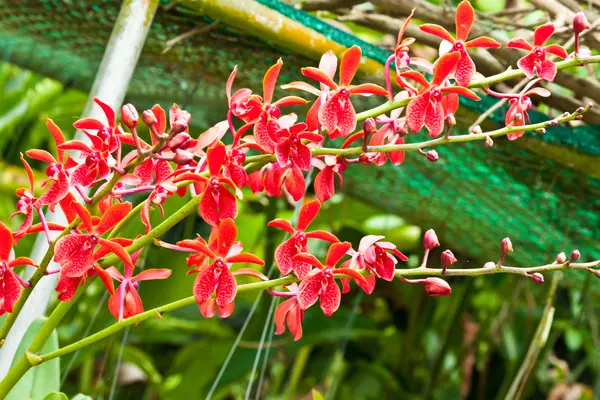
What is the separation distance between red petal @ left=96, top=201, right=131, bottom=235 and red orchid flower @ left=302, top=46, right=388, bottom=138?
0.40 ft

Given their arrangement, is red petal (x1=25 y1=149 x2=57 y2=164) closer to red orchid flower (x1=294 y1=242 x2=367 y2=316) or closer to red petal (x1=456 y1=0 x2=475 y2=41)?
red orchid flower (x1=294 y1=242 x2=367 y2=316)

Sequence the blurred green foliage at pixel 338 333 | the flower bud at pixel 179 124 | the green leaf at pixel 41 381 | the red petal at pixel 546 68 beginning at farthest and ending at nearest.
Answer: the blurred green foliage at pixel 338 333
the green leaf at pixel 41 381
the red petal at pixel 546 68
the flower bud at pixel 179 124

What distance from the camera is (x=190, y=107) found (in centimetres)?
128

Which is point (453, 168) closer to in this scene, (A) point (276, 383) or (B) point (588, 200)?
(B) point (588, 200)

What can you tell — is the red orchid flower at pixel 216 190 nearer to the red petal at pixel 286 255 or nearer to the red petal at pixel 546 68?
the red petal at pixel 286 255

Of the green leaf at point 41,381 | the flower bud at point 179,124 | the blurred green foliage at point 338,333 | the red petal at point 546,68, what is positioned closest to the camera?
the flower bud at point 179,124

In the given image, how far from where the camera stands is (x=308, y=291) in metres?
0.42

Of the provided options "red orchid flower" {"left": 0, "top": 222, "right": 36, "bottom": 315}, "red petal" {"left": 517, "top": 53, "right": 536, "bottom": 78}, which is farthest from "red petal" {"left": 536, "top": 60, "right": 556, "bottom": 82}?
"red orchid flower" {"left": 0, "top": 222, "right": 36, "bottom": 315}

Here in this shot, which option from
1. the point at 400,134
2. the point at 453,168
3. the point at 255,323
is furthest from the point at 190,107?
the point at 400,134

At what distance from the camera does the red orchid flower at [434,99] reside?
0.43 m

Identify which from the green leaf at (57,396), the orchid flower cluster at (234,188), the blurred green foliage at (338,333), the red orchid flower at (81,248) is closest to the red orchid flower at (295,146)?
the orchid flower cluster at (234,188)

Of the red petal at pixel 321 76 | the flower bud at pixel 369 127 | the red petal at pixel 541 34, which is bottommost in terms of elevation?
the flower bud at pixel 369 127

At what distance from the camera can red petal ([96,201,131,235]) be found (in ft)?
1.32

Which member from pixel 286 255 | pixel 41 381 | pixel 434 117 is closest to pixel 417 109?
pixel 434 117
